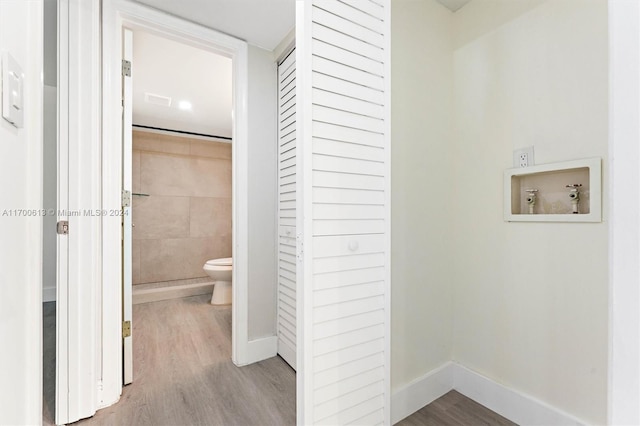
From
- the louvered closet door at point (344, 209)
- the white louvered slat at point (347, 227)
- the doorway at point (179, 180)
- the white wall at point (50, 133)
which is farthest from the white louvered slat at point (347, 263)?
the doorway at point (179, 180)

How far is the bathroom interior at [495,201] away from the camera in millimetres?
1278

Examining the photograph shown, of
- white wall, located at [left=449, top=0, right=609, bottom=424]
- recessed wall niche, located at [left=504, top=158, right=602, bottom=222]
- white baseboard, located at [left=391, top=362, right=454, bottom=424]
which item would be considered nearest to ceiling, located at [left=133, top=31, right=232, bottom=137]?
white wall, located at [left=449, top=0, right=609, bottom=424]

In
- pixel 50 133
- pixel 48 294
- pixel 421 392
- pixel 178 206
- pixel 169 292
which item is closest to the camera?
pixel 421 392

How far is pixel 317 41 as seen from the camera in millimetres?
1128

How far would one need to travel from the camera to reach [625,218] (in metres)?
0.40

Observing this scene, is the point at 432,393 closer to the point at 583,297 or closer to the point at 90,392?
the point at 583,297

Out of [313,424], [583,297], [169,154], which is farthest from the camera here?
[169,154]

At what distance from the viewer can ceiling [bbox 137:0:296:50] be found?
1697mm

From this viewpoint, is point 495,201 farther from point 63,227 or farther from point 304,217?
point 63,227

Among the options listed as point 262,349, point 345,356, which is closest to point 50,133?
point 262,349

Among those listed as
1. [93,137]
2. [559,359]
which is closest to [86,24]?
[93,137]

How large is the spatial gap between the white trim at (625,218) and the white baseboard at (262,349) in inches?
79.4

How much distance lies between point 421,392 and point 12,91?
2.01 m

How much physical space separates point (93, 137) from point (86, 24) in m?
0.59
